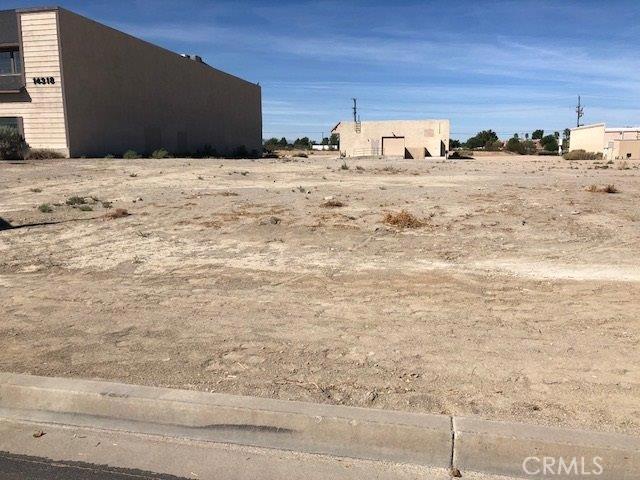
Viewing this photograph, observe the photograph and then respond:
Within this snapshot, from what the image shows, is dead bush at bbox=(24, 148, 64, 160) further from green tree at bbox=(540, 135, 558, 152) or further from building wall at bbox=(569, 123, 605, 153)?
green tree at bbox=(540, 135, 558, 152)

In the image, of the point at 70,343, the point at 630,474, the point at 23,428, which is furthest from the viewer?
the point at 70,343

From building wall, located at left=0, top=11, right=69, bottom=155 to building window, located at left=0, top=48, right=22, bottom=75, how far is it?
74cm

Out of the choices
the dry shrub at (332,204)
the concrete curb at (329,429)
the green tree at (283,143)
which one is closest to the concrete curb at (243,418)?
the concrete curb at (329,429)

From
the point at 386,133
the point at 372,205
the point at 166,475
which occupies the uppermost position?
the point at 386,133

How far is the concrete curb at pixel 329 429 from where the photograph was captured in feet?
12.0

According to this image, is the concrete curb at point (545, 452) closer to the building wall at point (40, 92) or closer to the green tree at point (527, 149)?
the building wall at point (40, 92)

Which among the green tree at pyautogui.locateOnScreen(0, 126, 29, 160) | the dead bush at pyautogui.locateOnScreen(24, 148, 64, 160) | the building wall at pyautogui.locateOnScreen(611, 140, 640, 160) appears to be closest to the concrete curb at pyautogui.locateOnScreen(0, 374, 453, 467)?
the green tree at pyautogui.locateOnScreen(0, 126, 29, 160)

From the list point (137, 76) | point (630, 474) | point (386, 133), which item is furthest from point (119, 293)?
point (386, 133)

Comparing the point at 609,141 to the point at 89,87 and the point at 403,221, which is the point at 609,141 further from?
the point at 403,221

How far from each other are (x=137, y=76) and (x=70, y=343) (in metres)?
41.0

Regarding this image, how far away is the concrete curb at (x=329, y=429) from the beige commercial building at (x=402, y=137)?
200 ft

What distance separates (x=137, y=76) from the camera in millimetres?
42750

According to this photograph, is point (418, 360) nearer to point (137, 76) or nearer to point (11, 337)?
point (11, 337)

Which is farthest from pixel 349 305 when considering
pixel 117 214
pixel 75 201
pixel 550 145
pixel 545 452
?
pixel 550 145
